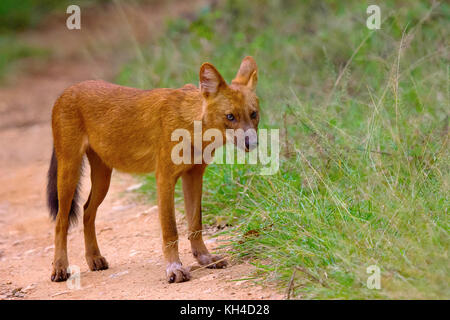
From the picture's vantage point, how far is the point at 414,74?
6723mm

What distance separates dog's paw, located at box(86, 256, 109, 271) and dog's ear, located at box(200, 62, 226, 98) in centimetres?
155

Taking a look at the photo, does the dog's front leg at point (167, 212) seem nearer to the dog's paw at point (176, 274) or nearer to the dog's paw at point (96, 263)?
the dog's paw at point (176, 274)

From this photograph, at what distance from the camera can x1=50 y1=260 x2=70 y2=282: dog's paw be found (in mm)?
4688

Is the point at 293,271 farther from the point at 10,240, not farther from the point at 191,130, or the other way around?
the point at 10,240

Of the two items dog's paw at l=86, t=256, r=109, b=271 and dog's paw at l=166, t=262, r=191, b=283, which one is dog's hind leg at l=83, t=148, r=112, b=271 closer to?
dog's paw at l=86, t=256, r=109, b=271

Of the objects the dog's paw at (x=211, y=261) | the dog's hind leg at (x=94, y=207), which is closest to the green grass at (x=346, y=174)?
the dog's paw at (x=211, y=261)

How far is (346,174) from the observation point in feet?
15.6

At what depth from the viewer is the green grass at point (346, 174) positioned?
3.61 meters

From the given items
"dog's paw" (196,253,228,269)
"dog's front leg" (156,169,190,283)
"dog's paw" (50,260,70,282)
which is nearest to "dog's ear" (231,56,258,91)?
"dog's front leg" (156,169,190,283)

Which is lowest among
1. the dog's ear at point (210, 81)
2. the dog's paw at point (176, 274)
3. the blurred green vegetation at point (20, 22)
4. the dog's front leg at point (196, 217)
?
the dog's paw at point (176, 274)

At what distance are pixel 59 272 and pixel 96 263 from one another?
0.96ft

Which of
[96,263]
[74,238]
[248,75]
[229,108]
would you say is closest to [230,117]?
[229,108]

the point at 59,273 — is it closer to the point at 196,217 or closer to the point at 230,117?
the point at 196,217
